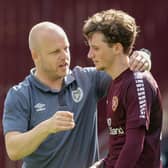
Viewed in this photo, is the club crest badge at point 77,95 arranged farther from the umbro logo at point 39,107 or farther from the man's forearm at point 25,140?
the man's forearm at point 25,140

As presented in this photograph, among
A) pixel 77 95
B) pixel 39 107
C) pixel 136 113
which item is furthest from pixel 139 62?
pixel 39 107

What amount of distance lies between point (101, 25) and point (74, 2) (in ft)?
10.8

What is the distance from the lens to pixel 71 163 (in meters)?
5.32

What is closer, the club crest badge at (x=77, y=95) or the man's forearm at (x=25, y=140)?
the man's forearm at (x=25, y=140)

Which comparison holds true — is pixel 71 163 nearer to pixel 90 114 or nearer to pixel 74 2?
pixel 90 114

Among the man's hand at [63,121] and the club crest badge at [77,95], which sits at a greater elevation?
the club crest badge at [77,95]

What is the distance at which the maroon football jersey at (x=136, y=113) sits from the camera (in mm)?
4633

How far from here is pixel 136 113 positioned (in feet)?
15.2

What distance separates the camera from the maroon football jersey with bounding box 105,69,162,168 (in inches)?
182

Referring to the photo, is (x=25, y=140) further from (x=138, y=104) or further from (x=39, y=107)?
(x=138, y=104)

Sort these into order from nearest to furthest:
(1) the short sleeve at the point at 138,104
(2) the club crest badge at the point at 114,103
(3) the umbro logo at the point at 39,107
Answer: (1) the short sleeve at the point at 138,104, (2) the club crest badge at the point at 114,103, (3) the umbro logo at the point at 39,107

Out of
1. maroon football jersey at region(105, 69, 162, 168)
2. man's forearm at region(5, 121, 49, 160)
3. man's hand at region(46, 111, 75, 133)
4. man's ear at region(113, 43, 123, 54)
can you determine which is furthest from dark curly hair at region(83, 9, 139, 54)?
man's forearm at region(5, 121, 49, 160)

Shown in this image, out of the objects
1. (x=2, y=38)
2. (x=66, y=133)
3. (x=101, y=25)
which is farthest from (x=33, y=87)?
(x=2, y=38)

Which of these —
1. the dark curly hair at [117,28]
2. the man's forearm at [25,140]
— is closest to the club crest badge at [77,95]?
the man's forearm at [25,140]
